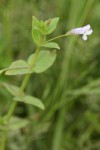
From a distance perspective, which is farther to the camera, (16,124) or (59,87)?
(59,87)

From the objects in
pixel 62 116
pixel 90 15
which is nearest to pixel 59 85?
pixel 62 116

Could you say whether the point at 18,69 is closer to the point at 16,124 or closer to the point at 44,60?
the point at 44,60

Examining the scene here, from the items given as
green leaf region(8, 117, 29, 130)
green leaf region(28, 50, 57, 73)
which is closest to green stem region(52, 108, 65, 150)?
green leaf region(8, 117, 29, 130)

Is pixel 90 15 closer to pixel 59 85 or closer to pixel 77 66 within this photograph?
pixel 77 66

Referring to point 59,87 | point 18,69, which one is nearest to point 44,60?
point 18,69

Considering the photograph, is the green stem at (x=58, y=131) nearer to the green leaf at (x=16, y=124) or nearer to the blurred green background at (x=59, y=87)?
the blurred green background at (x=59, y=87)

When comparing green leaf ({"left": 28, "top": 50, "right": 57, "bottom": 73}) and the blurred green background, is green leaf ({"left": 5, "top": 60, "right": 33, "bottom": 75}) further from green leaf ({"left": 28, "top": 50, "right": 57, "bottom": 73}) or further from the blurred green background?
the blurred green background
